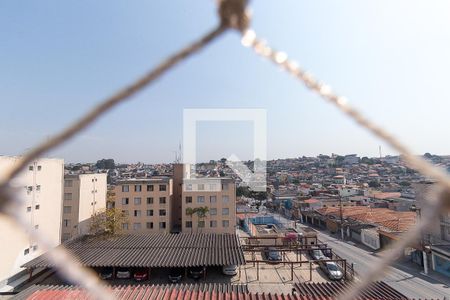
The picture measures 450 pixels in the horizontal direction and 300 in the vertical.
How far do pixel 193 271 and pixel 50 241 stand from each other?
10.0 meters

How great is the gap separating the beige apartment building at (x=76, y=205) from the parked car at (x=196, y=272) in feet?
26.7

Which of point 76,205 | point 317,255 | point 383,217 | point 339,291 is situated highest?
point 76,205

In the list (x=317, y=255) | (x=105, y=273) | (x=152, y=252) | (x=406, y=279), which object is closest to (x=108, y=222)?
(x=105, y=273)

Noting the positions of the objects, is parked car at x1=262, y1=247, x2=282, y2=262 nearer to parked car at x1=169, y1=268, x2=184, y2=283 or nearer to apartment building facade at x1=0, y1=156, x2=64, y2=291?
parked car at x1=169, y1=268, x2=184, y2=283

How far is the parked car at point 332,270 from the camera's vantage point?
31.8 ft

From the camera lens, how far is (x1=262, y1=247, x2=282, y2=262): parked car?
1150cm

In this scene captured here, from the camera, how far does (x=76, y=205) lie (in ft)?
49.3

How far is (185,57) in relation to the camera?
512mm

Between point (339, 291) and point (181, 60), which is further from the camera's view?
point (339, 291)

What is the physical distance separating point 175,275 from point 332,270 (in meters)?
5.24

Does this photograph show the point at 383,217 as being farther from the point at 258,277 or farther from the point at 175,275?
the point at 175,275

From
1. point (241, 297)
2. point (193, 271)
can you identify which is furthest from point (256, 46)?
point (193, 271)

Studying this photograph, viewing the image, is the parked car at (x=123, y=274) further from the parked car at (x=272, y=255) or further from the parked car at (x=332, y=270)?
the parked car at (x=332, y=270)

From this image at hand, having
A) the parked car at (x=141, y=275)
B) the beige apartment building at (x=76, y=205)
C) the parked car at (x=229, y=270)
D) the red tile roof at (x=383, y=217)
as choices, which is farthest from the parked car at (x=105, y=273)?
the red tile roof at (x=383, y=217)
